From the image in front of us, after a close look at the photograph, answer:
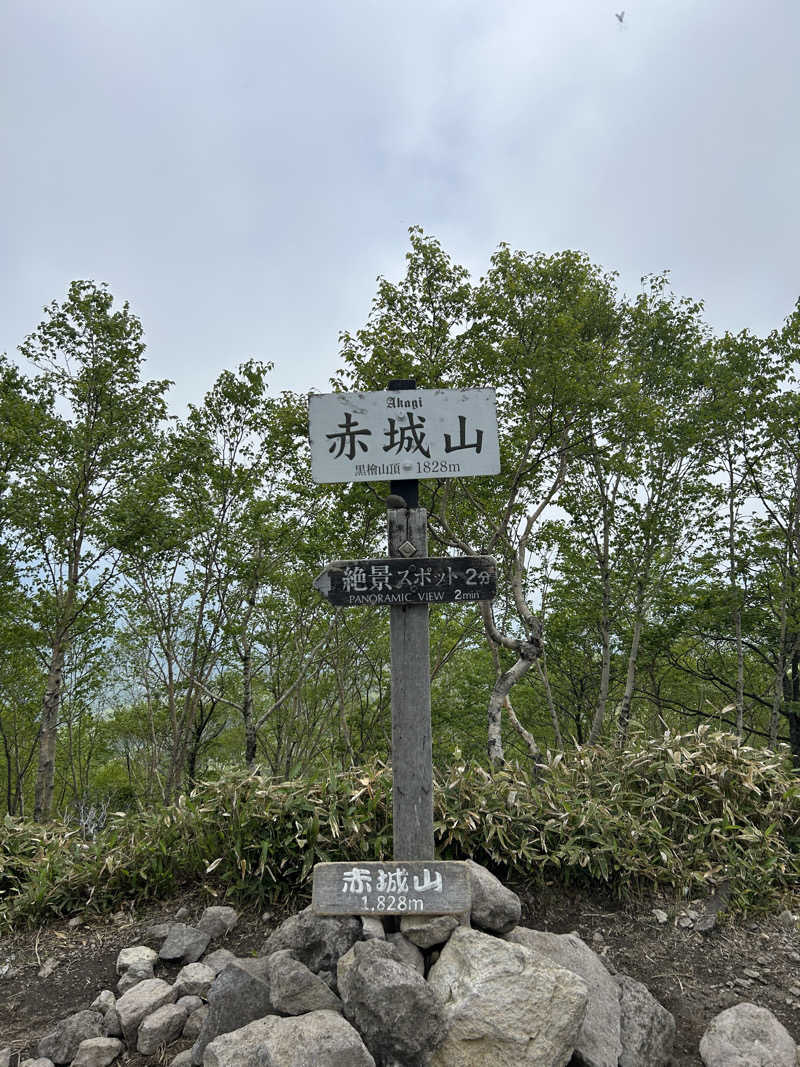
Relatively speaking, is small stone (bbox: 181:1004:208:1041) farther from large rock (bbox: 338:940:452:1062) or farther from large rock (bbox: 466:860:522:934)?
large rock (bbox: 466:860:522:934)

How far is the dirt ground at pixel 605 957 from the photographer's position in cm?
346

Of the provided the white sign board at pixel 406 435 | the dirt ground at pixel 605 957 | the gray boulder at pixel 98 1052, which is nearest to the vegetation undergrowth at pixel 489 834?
the dirt ground at pixel 605 957

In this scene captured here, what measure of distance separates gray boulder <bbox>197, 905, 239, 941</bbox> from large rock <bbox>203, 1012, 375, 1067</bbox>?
3.97 feet

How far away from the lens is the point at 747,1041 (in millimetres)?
3076

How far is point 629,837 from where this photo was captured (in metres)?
4.41

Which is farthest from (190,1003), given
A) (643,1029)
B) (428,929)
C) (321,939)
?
(643,1029)

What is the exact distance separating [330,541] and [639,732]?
7231 millimetres

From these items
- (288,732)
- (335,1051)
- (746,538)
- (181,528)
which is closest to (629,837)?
(335,1051)

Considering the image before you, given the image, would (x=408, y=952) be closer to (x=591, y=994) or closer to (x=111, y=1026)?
(x=591, y=994)

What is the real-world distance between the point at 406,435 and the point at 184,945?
3211 millimetres

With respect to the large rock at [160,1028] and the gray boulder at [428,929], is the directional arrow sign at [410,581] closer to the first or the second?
the gray boulder at [428,929]

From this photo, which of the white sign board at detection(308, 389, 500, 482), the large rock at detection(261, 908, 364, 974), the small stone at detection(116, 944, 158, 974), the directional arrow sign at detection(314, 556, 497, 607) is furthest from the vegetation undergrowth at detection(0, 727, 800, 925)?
the white sign board at detection(308, 389, 500, 482)

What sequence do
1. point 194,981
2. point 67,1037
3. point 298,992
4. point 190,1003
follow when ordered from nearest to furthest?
point 298,992 < point 67,1037 < point 190,1003 < point 194,981

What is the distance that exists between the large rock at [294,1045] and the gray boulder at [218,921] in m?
1.21
